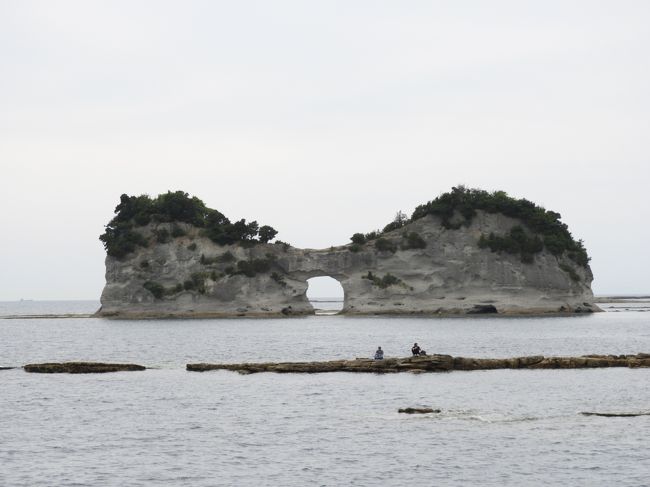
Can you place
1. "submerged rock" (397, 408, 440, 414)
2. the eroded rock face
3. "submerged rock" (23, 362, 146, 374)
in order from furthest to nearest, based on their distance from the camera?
the eroded rock face, "submerged rock" (23, 362, 146, 374), "submerged rock" (397, 408, 440, 414)

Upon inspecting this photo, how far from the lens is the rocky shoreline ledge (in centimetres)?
5594

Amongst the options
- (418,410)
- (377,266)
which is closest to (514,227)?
(377,266)

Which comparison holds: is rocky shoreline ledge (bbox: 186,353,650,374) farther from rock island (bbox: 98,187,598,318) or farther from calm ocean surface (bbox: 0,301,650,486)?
rock island (bbox: 98,187,598,318)

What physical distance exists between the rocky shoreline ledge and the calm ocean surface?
111cm

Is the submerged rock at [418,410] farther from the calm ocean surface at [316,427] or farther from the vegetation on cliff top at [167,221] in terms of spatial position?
the vegetation on cliff top at [167,221]

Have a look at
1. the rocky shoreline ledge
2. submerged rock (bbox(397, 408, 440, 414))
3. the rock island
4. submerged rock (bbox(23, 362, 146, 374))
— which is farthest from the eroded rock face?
submerged rock (bbox(397, 408, 440, 414))

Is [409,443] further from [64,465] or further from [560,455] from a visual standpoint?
[64,465]

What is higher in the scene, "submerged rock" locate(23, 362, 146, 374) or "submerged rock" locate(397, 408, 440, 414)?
"submerged rock" locate(23, 362, 146, 374)

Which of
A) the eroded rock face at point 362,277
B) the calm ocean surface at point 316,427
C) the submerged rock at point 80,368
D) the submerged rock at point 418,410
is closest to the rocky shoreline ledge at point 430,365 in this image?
the calm ocean surface at point 316,427

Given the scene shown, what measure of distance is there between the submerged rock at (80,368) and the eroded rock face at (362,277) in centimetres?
6588

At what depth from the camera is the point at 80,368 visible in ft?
192

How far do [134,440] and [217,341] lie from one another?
47843 mm

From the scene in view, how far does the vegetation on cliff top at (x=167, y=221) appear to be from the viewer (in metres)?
129

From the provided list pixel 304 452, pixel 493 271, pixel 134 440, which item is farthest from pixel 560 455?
pixel 493 271
